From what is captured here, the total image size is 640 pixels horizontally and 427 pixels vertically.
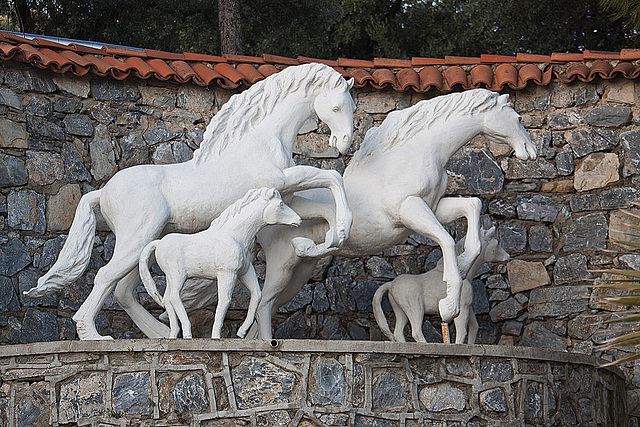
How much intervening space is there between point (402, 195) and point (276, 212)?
993mm

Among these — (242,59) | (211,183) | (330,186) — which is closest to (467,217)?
(330,186)

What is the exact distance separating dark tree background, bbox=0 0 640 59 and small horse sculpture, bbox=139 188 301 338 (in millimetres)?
6999

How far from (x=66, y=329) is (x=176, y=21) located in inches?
262

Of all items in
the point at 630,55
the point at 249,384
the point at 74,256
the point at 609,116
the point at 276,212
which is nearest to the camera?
the point at 249,384

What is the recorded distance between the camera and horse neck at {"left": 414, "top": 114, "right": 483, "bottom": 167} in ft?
22.1

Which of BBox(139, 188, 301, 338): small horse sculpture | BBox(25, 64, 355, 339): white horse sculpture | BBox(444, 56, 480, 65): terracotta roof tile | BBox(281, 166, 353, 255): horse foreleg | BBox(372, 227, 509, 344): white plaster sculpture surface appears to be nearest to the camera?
BBox(139, 188, 301, 338): small horse sculpture

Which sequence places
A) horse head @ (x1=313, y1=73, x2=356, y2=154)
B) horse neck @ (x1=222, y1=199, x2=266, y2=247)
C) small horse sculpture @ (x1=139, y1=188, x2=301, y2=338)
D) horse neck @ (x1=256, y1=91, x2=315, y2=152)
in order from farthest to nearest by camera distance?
horse neck @ (x1=256, y1=91, x2=315, y2=152) → horse head @ (x1=313, y1=73, x2=356, y2=154) → horse neck @ (x1=222, y1=199, x2=266, y2=247) → small horse sculpture @ (x1=139, y1=188, x2=301, y2=338)

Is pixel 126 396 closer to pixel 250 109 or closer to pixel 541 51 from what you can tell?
pixel 250 109

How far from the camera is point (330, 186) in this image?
247 inches

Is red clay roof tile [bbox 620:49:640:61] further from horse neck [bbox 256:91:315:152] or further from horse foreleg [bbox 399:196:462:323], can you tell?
horse neck [bbox 256:91:315:152]

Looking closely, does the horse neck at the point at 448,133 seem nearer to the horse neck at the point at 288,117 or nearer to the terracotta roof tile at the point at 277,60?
the horse neck at the point at 288,117

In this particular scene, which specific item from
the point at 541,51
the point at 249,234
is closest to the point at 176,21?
the point at 541,51

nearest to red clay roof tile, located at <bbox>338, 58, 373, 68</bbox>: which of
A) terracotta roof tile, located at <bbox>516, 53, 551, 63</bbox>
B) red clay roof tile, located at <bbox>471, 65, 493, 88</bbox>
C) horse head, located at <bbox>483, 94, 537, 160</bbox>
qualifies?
red clay roof tile, located at <bbox>471, 65, 493, 88</bbox>

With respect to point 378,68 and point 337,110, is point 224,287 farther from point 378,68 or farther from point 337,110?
point 378,68
